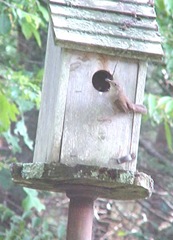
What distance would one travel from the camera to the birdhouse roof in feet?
8.74

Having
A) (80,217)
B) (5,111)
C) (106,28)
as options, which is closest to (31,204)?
(5,111)

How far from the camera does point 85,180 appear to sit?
2.57m

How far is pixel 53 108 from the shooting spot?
9.07 ft

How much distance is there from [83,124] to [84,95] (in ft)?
0.35

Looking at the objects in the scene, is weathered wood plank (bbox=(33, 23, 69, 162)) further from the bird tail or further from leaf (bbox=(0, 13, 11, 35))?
leaf (bbox=(0, 13, 11, 35))

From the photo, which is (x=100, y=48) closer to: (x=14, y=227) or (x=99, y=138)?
(x=99, y=138)

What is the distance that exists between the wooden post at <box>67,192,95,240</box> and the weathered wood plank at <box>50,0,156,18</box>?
672 millimetres

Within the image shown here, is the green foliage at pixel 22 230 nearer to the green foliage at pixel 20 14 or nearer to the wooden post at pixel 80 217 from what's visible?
the green foliage at pixel 20 14

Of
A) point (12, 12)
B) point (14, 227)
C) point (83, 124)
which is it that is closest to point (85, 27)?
point (83, 124)

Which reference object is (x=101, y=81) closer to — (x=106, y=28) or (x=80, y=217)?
(x=106, y=28)

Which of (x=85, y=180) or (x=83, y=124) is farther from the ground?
(x=83, y=124)

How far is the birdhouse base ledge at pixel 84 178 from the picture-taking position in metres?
2.54

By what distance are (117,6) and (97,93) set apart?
35 centimetres

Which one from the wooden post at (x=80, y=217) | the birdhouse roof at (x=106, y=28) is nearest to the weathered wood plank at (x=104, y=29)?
the birdhouse roof at (x=106, y=28)
